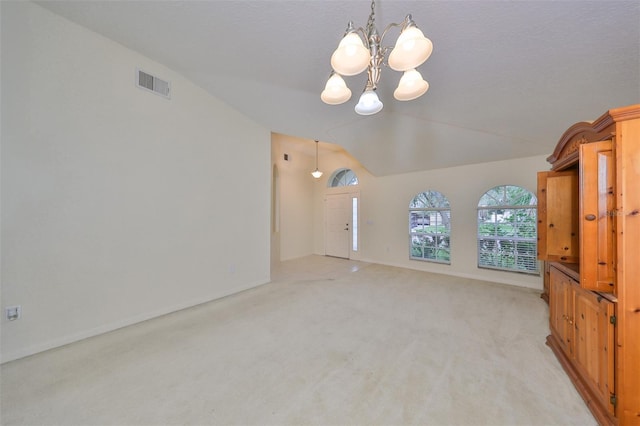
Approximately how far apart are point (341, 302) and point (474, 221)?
329cm

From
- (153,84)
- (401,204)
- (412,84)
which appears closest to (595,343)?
(412,84)

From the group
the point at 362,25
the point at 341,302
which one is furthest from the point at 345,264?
the point at 362,25

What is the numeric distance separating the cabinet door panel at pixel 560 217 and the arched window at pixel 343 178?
4390 millimetres

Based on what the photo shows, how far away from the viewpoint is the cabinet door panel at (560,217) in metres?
2.12

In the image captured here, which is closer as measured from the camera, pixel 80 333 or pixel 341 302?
pixel 80 333

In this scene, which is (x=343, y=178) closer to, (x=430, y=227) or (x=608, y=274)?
(x=430, y=227)

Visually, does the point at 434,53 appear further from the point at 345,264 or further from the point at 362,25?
the point at 345,264

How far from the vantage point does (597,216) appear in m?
1.40

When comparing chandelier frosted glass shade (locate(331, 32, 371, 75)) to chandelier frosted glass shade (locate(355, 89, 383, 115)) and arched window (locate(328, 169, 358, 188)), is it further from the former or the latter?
arched window (locate(328, 169, 358, 188))

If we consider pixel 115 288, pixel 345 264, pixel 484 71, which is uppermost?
pixel 484 71

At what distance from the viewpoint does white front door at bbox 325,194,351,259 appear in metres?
6.50

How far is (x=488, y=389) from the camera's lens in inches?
62.6

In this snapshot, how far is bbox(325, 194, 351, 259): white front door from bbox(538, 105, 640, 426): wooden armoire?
16.0 feet

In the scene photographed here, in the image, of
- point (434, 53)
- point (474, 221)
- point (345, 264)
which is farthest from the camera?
point (345, 264)
